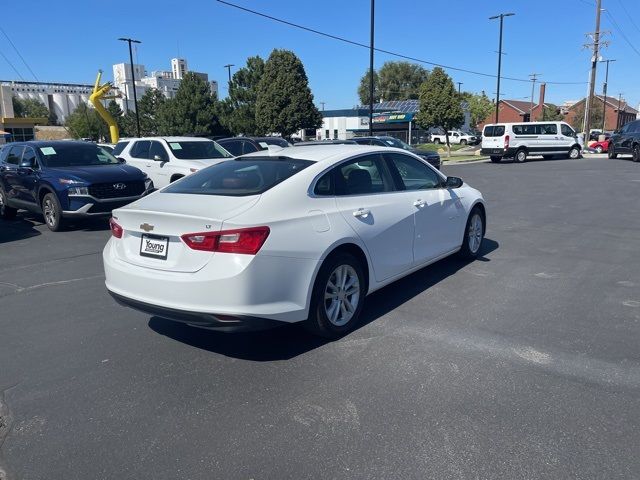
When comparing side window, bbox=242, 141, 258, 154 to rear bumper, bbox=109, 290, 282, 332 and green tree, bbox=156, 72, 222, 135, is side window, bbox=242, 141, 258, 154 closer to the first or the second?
rear bumper, bbox=109, 290, 282, 332

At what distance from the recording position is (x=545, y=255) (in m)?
7.34

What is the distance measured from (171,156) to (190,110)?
31.0 m

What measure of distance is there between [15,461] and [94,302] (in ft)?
9.37

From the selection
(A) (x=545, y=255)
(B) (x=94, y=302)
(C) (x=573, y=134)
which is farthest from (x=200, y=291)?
(C) (x=573, y=134)

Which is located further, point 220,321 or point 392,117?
point 392,117

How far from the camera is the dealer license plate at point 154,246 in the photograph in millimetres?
3961

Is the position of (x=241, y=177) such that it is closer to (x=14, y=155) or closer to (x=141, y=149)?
(x=14, y=155)

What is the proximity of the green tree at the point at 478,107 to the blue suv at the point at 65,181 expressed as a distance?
83220 millimetres

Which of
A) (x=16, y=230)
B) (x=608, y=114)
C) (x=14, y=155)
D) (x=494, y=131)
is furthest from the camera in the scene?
(x=608, y=114)

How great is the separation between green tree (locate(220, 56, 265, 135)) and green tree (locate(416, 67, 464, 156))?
46.0 ft

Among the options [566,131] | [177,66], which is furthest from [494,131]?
[177,66]

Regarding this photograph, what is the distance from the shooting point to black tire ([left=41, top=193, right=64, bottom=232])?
31.2 ft

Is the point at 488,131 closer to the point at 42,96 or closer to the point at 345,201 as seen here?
the point at 345,201

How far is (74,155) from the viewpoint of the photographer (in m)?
10.6
